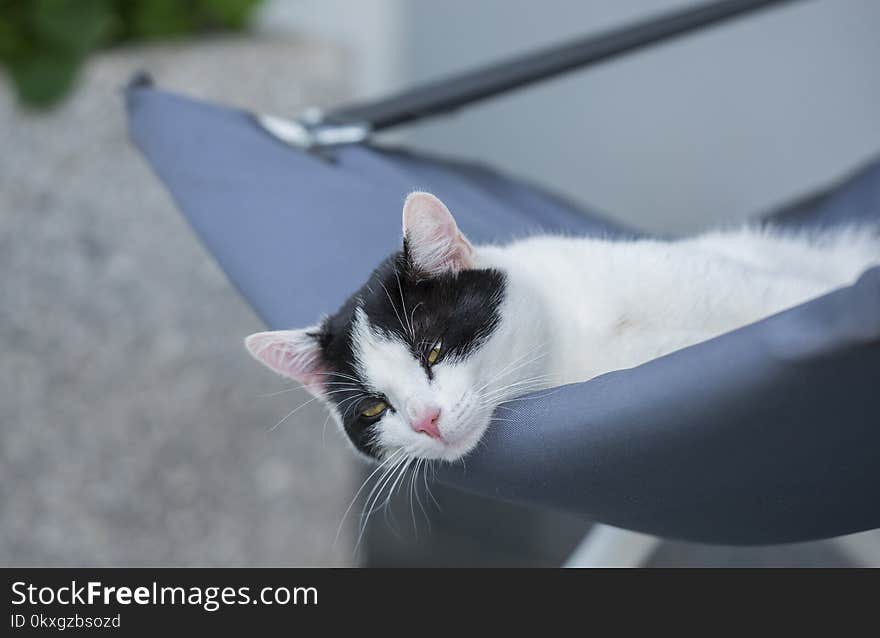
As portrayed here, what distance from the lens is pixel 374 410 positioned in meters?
0.85

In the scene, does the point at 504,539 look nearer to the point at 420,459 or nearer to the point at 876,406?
the point at 420,459

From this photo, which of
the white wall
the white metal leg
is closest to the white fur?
the white metal leg

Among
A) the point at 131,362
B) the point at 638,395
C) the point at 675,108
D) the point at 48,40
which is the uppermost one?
the point at 675,108

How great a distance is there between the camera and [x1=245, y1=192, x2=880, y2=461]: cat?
31.4 inches

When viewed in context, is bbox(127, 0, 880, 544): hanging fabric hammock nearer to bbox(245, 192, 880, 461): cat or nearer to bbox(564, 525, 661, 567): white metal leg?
bbox(245, 192, 880, 461): cat

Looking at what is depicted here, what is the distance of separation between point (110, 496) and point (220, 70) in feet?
2.78

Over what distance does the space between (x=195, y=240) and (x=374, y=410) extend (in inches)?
38.3

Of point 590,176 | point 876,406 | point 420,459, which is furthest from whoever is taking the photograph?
point 590,176

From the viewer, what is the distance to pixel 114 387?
5.59 feet

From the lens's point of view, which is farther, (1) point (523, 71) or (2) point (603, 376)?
(1) point (523, 71)

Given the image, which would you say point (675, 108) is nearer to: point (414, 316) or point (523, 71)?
point (523, 71)

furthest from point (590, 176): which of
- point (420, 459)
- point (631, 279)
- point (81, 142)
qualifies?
point (420, 459)

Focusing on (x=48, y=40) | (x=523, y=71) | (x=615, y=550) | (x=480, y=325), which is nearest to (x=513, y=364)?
(x=480, y=325)

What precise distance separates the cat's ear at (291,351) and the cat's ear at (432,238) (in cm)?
14
